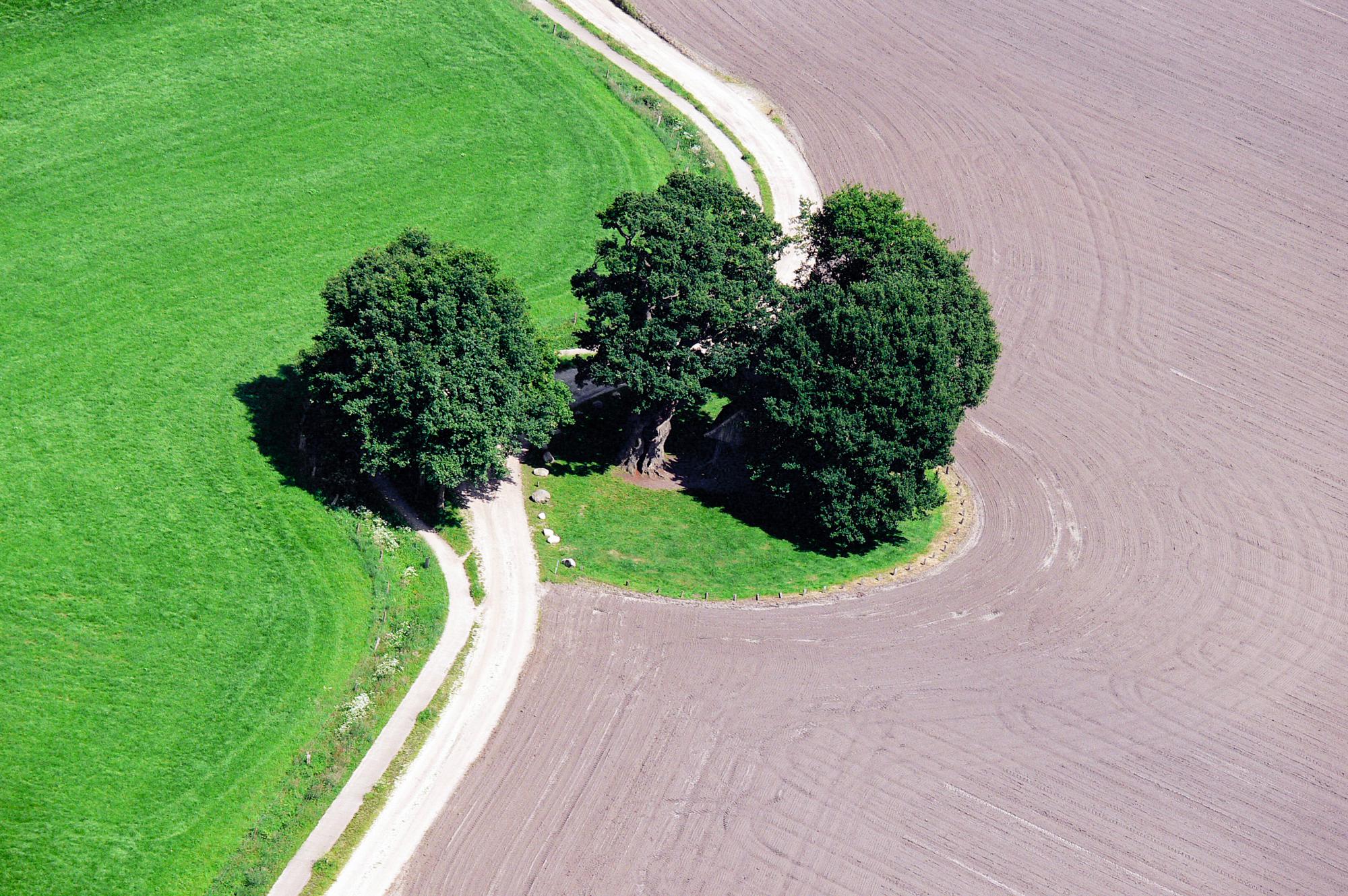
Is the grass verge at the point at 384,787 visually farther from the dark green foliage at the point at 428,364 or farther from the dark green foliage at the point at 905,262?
the dark green foliage at the point at 905,262

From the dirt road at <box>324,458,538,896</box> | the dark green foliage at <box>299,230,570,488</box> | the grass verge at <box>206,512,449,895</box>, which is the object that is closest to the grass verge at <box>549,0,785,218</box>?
the dark green foliage at <box>299,230,570,488</box>

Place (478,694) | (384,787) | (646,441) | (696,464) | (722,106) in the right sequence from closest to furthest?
1. (384,787)
2. (478,694)
3. (646,441)
4. (696,464)
5. (722,106)

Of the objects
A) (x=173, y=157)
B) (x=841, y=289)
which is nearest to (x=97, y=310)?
(x=173, y=157)

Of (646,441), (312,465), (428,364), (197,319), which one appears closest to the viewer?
(428,364)

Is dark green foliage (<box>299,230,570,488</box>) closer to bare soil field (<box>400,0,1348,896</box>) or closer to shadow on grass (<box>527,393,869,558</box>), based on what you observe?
shadow on grass (<box>527,393,869,558</box>)

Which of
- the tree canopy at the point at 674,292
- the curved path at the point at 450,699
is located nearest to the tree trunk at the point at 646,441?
the tree canopy at the point at 674,292

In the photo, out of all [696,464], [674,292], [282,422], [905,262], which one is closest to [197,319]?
[282,422]

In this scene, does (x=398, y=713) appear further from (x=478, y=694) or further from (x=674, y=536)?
(x=674, y=536)
